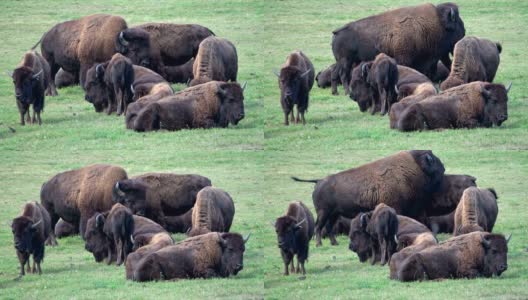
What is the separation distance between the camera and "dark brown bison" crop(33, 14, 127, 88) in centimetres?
3316

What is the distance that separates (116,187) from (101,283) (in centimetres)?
364

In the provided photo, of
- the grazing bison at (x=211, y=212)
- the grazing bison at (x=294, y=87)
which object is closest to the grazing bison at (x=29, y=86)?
the grazing bison at (x=294, y=87)

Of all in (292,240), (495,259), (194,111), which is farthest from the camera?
(194,111)

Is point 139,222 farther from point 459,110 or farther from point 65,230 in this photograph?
point 459,110

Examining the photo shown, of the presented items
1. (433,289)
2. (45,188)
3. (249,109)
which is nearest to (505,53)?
(249,109)

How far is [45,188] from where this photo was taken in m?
28.3


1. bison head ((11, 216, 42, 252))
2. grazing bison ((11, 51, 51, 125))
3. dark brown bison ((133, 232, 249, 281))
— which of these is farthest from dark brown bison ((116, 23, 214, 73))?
dark brown bison ((133, 232, 249, 281))

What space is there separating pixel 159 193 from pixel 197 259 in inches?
131

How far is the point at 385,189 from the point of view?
27.2 meters

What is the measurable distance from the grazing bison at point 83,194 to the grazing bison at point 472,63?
6.30 m

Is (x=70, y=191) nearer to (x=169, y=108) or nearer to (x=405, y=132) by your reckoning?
(x=169, y=108)

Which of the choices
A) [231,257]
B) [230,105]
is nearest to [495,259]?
[231,257]

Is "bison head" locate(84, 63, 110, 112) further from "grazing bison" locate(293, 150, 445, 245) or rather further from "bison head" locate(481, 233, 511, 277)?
"bison head" locate(481, 233, 511, 277)

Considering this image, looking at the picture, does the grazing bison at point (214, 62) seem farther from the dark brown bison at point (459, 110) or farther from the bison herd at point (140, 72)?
the dark brown bison at point (459, 110)
